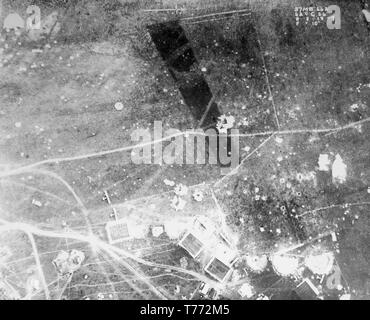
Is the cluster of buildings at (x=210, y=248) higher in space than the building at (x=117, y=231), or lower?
lower

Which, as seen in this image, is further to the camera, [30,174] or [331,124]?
[331,124]

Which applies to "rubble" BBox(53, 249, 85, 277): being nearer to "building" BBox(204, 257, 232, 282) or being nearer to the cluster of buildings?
the cluster of buildings

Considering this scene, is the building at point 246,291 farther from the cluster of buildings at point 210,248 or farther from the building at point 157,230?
the building at point 157,230

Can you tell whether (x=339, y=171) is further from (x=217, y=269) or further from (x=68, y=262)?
(x=68, y=262)

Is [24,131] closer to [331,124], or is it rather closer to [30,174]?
[30,174]

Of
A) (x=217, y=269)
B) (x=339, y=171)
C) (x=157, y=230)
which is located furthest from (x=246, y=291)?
(x=339, y=171)

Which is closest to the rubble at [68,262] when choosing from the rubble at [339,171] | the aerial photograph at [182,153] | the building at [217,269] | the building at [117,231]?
the aerial photograph at [182,153]

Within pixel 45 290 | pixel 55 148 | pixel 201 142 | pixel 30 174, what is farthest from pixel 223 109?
pixel 45 290
